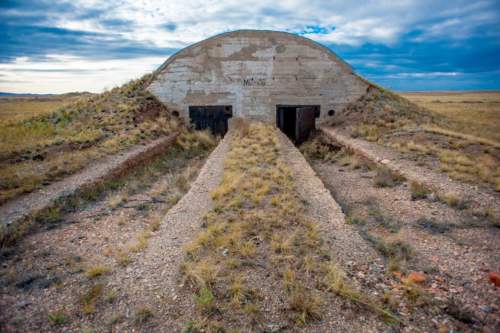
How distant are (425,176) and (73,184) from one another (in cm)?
1031

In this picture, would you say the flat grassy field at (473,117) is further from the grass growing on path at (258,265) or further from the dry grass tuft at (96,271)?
the dry grass tuft at (96,271)

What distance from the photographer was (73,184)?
8820mm

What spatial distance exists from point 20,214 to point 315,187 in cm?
705

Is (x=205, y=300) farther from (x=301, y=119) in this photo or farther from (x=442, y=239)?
(x=301, y=119)

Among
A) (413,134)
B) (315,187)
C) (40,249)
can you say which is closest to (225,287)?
(40,249)

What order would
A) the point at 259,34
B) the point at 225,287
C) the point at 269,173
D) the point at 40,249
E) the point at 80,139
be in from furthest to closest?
the point at 259,34
the point at 80,139
the point at 269,173
the point at 40,249
the point at 225,287

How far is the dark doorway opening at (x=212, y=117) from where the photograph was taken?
18.5 m

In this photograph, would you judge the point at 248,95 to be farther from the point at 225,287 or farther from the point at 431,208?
the point at 225,287

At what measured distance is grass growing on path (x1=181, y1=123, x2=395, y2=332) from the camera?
155 inches

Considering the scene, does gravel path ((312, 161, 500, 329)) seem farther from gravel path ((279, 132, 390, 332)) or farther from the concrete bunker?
the concrete bunker

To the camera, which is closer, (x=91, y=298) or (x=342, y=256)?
(x=91, y=298)

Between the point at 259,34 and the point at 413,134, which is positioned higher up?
the point at 259,34

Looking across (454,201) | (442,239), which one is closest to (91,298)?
(442,239)

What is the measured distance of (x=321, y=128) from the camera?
18.2 meters
